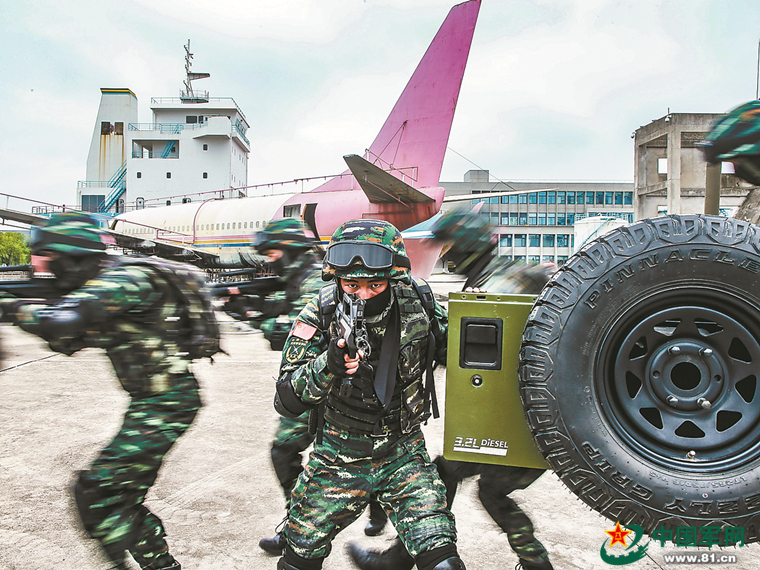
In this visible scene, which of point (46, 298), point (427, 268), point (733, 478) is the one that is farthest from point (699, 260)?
point (427, 268)

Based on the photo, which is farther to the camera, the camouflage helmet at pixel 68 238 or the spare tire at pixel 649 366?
the camouflage helmet at pixel 68 238

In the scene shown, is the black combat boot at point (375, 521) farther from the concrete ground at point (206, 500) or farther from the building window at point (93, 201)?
the building window at point (93, 201)

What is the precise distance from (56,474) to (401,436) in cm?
299

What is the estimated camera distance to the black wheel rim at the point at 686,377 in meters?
1.44

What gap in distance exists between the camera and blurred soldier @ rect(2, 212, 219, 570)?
2.19 metres

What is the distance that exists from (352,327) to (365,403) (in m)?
0.38

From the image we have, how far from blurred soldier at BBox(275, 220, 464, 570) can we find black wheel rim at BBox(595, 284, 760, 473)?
2.26 ft

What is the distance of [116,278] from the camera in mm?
2355

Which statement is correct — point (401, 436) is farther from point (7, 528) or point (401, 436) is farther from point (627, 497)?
point (7, 528)

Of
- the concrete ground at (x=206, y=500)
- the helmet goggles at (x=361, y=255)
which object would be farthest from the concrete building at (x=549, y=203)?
the helmet goggles at (x=361, y=255)

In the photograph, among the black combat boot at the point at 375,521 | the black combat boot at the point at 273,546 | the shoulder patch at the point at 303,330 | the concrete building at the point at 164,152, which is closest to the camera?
the shoulder patch at the point at 303,330

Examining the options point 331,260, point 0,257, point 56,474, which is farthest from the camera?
point 0,257

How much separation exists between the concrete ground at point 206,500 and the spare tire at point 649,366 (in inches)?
42.5

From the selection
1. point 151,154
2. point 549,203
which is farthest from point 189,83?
point 549,203
